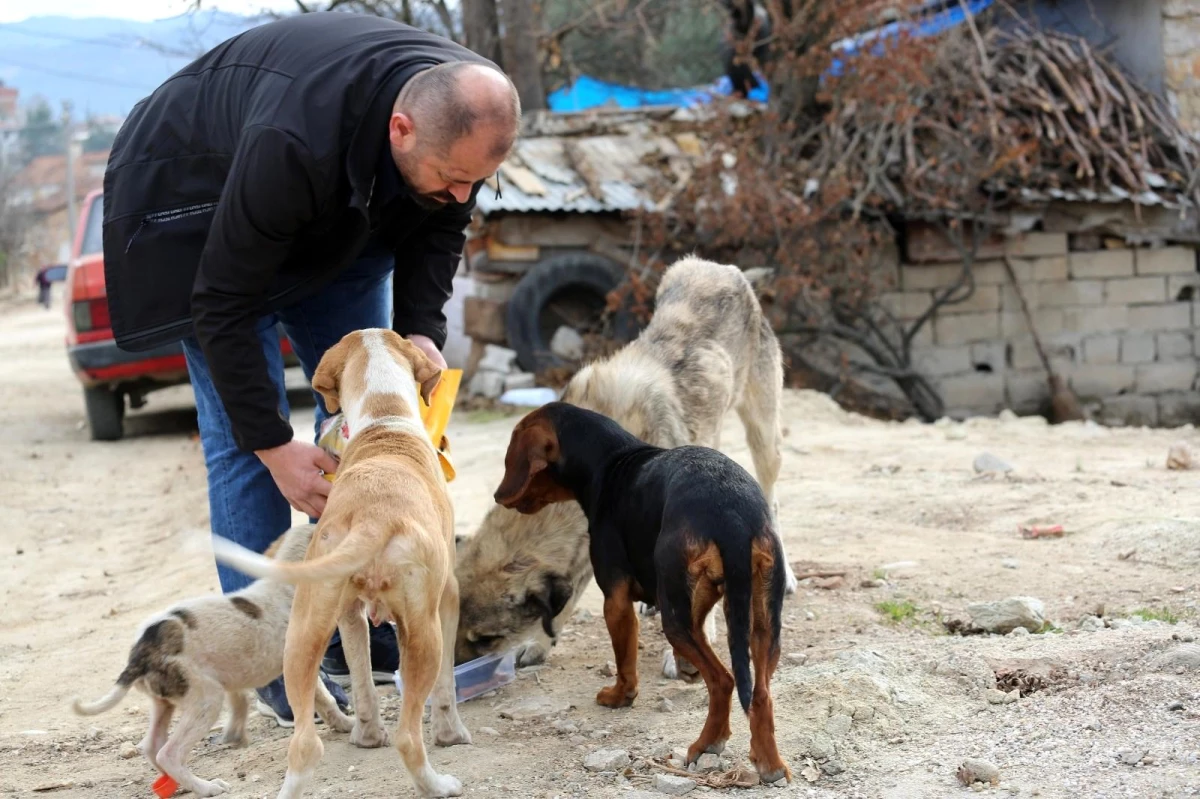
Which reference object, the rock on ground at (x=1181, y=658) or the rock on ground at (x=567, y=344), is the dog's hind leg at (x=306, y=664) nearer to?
the rock on ground at (x=1181, y=658)

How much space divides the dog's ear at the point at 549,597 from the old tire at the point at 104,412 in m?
8.20

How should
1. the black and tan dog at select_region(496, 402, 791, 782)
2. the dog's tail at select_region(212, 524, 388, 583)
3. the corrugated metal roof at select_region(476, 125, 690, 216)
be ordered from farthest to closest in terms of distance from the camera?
the corrugated metal roof at select_region(476, 125, 690, 216) → the black and tan dog at select_region(496, 402, 791, 782) → the dog's tail at select_region(212, 524, 388, 583)

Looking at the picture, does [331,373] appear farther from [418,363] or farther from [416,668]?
[416,668]

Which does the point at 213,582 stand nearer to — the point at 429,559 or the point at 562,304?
the point at 429,559

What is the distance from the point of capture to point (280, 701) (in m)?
4.38

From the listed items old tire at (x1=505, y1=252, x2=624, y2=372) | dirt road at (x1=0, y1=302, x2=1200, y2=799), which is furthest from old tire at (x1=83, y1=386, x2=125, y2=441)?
old tire at (x1=505, y1=252, x2=624, y2=372)

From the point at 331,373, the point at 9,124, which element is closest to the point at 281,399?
the point at 331,373

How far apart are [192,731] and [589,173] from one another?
9576mm

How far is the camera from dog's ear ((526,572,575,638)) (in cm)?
437

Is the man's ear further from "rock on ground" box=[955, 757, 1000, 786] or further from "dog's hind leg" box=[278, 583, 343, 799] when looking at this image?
"rock on ground" box=[955, 757, 1000, 786]

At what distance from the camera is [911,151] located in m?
12.4

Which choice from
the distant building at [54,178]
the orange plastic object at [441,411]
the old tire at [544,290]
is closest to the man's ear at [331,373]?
the orange plastic object at [441,411]

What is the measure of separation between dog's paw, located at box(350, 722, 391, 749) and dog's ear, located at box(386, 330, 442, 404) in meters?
1.07

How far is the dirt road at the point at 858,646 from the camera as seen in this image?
3467mm
